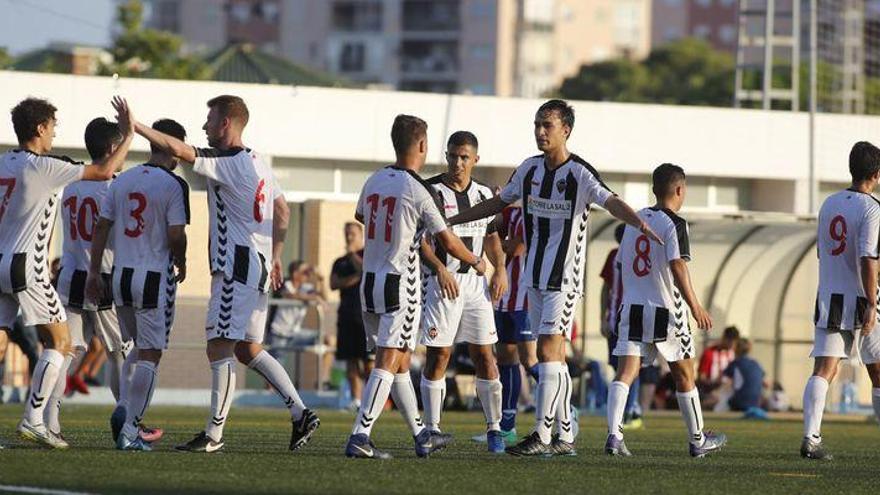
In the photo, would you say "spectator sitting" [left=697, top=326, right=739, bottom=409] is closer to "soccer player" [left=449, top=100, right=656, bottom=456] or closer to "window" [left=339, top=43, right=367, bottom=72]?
"soccer player" [left=449, top=100, right=656, bottom=456]

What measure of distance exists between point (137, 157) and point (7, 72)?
225cm

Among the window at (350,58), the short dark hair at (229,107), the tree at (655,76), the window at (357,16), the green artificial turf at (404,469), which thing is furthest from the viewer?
the window at (350,58)

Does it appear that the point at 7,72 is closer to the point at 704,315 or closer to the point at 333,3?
the point at 704,315

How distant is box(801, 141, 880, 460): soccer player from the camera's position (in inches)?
546

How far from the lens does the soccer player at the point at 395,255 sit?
41.1ft

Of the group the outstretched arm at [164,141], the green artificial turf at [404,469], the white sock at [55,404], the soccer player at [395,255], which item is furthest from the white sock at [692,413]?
the white sock at [55,404]

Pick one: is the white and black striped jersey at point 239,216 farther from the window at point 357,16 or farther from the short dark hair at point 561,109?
the window at point 357,16

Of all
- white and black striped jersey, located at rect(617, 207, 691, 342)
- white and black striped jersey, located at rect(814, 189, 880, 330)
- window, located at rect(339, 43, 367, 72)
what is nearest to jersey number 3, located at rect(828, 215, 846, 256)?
white and black striped jersey, located at rect(814, 189, 880, 330)

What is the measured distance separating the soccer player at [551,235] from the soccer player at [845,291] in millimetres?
1757

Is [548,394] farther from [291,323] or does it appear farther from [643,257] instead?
[291,323]

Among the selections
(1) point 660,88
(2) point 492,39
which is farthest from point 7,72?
(2) point 492,39

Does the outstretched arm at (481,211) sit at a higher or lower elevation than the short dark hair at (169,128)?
lower

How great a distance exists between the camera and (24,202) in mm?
12328

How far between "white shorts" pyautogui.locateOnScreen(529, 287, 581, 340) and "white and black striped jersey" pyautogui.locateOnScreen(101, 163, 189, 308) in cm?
234
